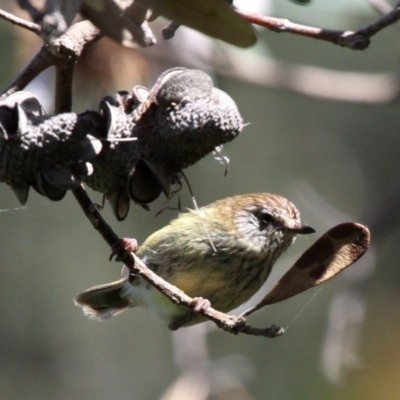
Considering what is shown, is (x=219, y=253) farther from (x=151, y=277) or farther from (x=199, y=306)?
(x=151, y=277)

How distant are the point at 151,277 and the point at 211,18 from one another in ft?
2.12

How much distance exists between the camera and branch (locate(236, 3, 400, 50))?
1.54m

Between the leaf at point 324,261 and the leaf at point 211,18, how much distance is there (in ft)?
2.17

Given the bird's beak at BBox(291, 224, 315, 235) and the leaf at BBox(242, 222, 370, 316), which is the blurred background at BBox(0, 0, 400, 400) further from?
the leaf at BBox(242, 222, 370, 316)

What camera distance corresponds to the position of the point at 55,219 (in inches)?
291

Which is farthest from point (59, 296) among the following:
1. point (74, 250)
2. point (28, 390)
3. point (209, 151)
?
point (209, 151)

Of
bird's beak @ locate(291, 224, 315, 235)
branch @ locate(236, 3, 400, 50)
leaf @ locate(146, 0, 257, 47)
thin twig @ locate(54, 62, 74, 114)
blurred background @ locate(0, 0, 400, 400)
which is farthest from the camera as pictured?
blurred background @ locate(0, 0, 400, 400)

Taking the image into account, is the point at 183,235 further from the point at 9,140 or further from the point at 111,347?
the point at 111,347

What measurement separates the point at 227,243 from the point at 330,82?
3.34ft

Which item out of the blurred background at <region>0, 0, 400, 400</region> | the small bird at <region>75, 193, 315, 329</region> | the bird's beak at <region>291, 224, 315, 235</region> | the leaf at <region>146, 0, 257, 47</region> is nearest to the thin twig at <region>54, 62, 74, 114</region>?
the leaf at <region>146, 0, 257, 47</region>

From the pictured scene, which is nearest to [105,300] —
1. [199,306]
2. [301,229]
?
[301,229]

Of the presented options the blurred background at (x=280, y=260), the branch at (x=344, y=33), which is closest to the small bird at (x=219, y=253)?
the blurred background at (x=280, y=260)

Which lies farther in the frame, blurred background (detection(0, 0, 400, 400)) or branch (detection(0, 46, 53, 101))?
blurred background (detection(0, 0, 400, 400))

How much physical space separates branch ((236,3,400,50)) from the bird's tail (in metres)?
2.32
